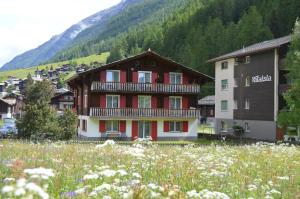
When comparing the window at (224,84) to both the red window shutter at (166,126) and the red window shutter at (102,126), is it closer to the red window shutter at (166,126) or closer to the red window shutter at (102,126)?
the red window shutter at (166,126)

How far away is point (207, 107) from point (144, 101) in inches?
2211

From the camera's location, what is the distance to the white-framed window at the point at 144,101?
52562 mm

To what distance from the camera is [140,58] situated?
171 ft

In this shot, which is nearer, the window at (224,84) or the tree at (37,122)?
the tree at (37,122)

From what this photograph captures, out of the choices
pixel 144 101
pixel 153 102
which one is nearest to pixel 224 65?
pixel 153 102

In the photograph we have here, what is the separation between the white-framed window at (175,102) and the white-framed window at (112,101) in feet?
19.8

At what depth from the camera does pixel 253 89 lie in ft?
187

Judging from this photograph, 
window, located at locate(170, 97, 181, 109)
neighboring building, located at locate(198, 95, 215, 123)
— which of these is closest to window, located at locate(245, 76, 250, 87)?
window, located at locate(170, 97, 181, 109)

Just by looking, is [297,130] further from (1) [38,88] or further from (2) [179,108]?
(1) [38,88]

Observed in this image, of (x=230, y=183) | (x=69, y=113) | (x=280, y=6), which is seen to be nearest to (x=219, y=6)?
(x=280, y=6)

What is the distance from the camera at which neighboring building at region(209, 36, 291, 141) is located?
170 feet

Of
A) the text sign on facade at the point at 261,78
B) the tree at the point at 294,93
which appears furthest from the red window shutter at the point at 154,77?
the tree at the point at 294,93

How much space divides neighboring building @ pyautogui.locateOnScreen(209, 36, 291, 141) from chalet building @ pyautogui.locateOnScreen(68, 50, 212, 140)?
22.6 ft

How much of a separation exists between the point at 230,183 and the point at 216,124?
191 ft
